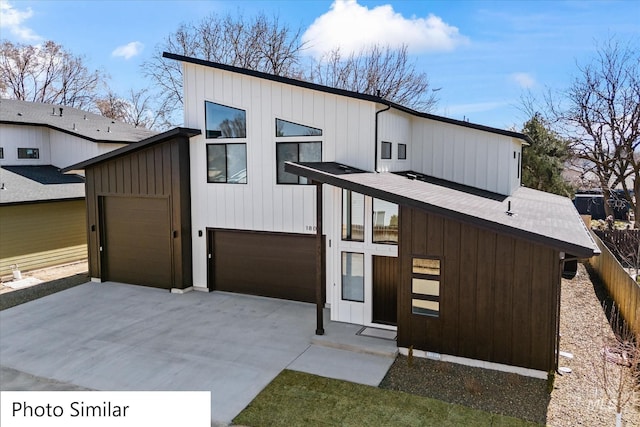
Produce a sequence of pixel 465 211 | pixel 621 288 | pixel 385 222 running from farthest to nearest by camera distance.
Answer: pixel 621 288 < pixel 385 222 < pixel 465 211

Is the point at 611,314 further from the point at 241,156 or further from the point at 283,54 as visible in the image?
the point at 283,54

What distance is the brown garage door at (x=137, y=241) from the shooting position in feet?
41.0

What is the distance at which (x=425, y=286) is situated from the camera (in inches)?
312

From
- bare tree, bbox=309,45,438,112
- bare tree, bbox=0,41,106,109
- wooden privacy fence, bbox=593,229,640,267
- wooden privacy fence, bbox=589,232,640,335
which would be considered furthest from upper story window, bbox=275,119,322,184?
bare tree, bbox=0,41,106,109

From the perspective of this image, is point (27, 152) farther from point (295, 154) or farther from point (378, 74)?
point (378, 74)

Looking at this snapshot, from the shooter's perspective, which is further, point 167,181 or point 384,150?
point 167,181

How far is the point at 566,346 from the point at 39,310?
11.6 meters

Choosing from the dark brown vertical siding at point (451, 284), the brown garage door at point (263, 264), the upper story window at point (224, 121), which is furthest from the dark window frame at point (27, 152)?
the dark brown vertical siding at point (451, 284)

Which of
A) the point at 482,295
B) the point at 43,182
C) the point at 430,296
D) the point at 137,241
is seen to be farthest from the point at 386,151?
the point at 43,182

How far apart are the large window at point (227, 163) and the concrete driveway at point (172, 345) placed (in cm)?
313

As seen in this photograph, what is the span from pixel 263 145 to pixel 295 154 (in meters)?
0.90

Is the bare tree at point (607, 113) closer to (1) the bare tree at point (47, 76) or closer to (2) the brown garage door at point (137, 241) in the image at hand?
(2) the brown garage door at point (137, 241)

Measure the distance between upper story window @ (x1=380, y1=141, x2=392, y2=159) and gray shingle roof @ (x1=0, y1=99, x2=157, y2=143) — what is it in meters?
11.8

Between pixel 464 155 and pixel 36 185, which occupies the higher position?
pixel 464 155
